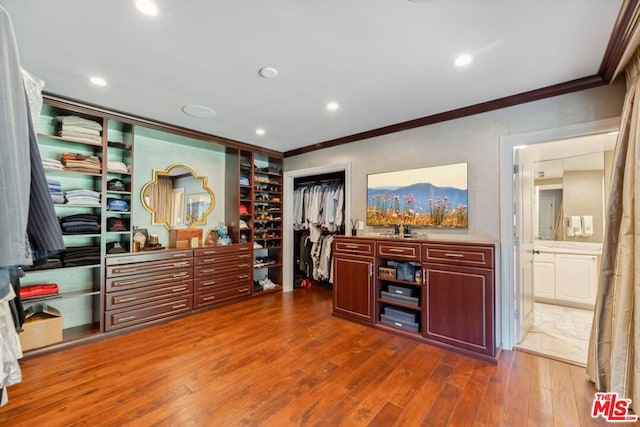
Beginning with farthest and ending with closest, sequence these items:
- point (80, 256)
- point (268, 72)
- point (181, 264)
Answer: point (181, 264) → point (80, 256) → point (268, 72)

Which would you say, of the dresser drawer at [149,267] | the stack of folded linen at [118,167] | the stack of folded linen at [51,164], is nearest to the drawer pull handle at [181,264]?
the dresser drawer at [149,267]

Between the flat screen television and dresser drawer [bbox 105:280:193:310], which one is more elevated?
the flat screen television

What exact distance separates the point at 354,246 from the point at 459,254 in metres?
1.18

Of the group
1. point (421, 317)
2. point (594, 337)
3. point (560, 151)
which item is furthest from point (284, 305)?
point (560, 151)

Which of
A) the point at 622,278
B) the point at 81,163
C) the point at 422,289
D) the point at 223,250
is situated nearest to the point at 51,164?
the point at 81,163

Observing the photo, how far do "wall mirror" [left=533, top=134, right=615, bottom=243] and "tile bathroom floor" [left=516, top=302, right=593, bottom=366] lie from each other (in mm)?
1105

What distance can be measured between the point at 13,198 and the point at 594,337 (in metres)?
3.27

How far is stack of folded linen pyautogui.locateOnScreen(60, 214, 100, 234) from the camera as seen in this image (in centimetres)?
267

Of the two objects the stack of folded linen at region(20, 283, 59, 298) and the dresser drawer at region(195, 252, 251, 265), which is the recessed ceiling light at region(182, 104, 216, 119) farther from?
the stack of folded linen at region(20, 283, 59, 298)

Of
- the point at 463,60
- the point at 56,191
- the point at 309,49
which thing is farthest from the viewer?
the point at 56,191

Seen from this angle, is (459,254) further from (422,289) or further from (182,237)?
(182,237)

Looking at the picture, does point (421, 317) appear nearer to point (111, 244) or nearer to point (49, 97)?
point (111, 244)

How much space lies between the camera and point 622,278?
171cm

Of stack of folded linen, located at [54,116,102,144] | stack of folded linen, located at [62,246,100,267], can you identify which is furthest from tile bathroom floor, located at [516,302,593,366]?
stack of folded linen, located at [54,116,102,144]
